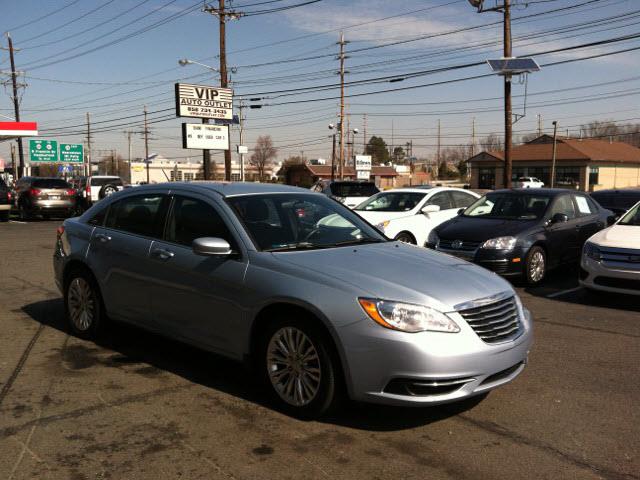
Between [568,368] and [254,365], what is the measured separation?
8.95 ft

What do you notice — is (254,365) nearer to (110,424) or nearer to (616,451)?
(110,424)

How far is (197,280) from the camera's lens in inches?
180

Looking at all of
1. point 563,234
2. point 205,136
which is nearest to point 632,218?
point 563,234

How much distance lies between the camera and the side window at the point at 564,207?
963cm

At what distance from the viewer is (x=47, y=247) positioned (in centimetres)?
1395

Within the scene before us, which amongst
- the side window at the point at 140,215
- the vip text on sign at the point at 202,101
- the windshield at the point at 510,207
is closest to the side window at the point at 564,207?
the windshield at the point at 510,207

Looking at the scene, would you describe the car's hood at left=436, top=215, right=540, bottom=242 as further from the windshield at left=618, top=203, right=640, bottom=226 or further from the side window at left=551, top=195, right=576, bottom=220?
the windshield at left=618, top=203, right=640, bottom=226

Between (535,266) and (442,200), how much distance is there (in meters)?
3.59

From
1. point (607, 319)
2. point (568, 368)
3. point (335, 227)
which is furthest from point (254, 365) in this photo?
point (607, 319)

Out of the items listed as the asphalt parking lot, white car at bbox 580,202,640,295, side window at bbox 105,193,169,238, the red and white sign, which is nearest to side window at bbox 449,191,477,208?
white car at bbox 580,202,640,295

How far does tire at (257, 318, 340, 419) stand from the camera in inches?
149

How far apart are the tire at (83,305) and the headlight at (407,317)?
3133mm

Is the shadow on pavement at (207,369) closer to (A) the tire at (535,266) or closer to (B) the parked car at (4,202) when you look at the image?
(A) the tire at (535,266)

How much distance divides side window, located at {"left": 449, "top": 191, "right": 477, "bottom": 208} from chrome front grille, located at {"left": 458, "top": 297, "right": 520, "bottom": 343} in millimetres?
8591
